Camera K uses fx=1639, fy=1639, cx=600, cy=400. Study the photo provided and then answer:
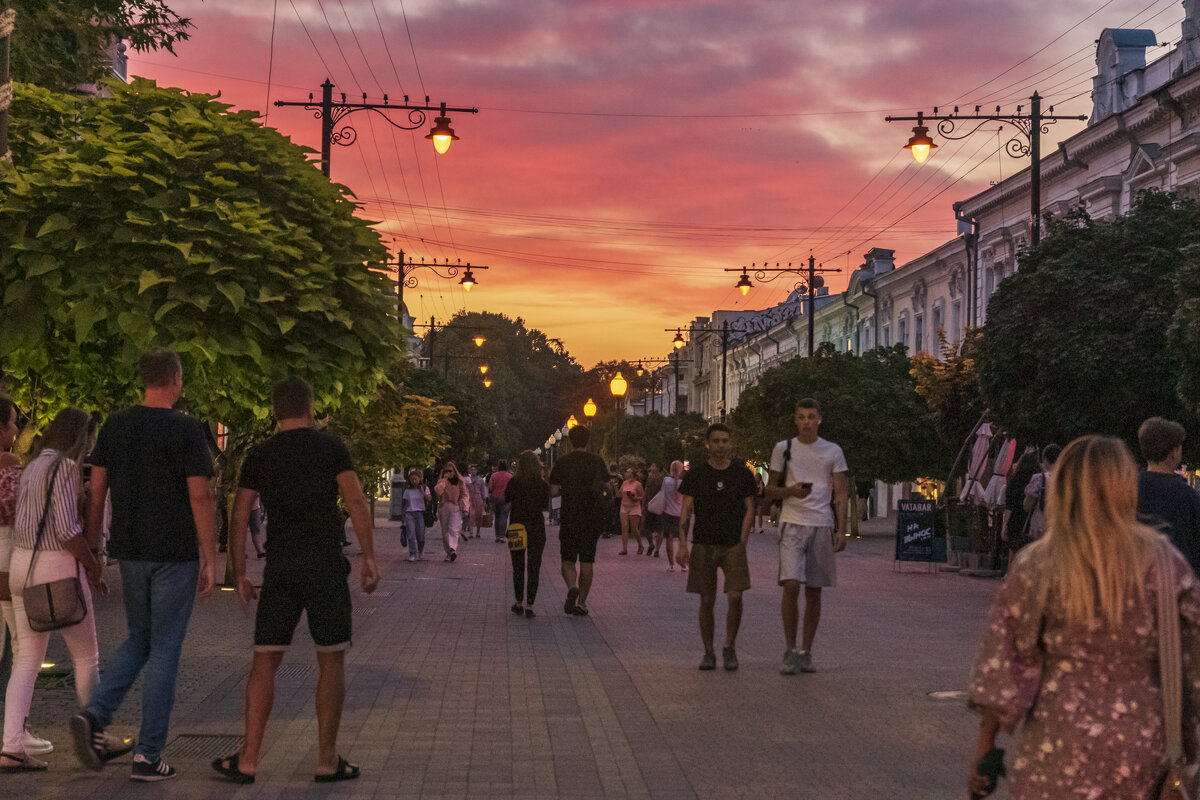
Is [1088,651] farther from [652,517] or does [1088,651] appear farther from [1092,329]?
[652,517]

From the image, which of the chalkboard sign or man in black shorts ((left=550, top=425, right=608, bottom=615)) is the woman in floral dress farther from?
the chalkboard sign

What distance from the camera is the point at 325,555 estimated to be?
23.9 feet

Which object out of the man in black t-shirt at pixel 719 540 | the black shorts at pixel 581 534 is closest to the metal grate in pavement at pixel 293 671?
the man in black t-shirt at pixel 719 540

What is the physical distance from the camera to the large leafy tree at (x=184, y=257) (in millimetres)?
10867

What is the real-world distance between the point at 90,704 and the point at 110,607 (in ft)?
31.9

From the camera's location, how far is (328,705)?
23.9 ft

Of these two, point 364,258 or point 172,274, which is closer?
point 172,274

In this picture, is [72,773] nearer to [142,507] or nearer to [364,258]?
[142,507]

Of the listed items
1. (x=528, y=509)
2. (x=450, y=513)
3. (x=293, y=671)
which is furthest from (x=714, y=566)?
(x=450, y=513)

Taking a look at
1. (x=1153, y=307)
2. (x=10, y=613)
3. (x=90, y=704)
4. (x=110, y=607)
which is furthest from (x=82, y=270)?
(x=1153, y=307)

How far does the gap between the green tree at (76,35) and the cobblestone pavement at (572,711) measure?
224 inches

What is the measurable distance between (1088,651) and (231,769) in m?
4.29

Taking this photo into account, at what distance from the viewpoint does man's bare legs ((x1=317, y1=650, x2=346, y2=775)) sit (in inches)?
287

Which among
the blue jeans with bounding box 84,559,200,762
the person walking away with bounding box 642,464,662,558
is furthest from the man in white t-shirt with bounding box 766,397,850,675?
the person walking away with bounding box 642,464,662,558
